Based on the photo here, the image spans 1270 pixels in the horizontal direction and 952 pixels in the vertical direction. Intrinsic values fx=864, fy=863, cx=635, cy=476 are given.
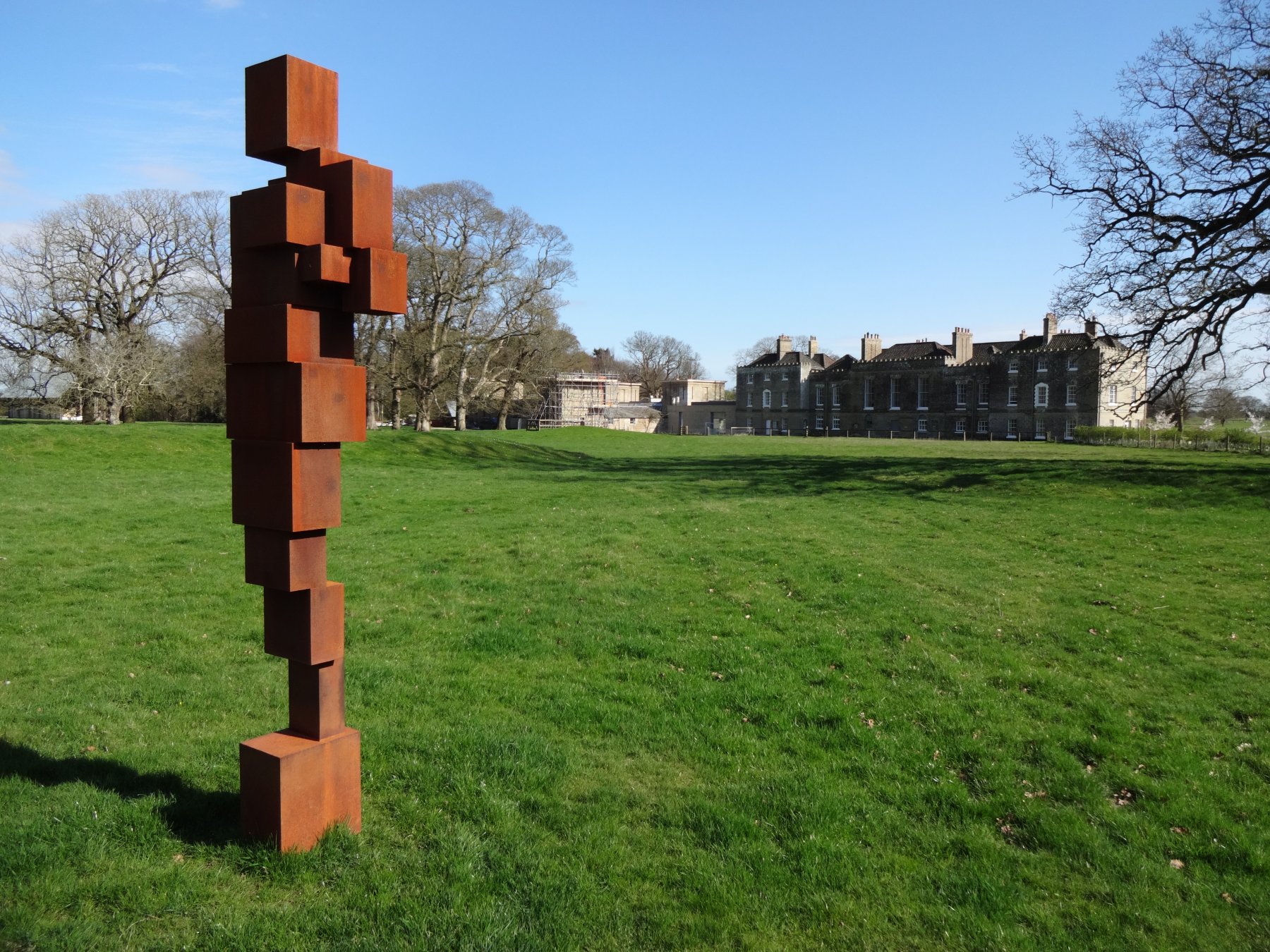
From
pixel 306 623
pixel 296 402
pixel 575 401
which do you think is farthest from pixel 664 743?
pixel 575 401

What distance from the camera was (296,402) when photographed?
4.25 meters

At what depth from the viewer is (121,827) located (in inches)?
177

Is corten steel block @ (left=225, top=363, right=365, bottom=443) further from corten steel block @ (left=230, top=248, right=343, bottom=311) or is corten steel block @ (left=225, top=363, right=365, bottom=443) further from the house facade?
the house facade

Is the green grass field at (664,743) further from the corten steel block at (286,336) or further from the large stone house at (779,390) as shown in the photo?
the large stone house at (779,390)

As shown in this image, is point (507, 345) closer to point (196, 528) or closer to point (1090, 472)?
point (1090, 472)

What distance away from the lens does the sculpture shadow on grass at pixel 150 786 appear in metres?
4.60

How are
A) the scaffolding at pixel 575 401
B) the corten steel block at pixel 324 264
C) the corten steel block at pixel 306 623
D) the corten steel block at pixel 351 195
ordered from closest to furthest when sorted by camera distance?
the corten steel block at pixel 324 264, the corten steel block at pixel 351 195, the corten steel block at pixel 306 623, the scaffolding at pixel 575 401

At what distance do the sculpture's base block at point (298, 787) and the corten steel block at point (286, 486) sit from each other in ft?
3.72

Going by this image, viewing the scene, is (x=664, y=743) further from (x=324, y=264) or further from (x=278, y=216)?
(x=278, y=216)

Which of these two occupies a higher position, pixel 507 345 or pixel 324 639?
pixel 507 345

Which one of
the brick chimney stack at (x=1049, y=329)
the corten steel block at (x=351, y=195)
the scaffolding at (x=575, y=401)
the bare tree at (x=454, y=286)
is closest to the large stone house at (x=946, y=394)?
the brick chimney stack at (x=1049, y=329)

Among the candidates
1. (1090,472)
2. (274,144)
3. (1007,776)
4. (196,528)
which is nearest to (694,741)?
(1007,776)

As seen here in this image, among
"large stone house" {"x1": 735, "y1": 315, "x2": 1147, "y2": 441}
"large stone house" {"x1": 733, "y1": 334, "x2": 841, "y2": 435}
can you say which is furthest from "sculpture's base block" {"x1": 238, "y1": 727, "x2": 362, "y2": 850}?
"large stone house" {"x1": 733, "y1": 334, "x2": 841, "y2": 435}

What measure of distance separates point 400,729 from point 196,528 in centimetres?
1030
